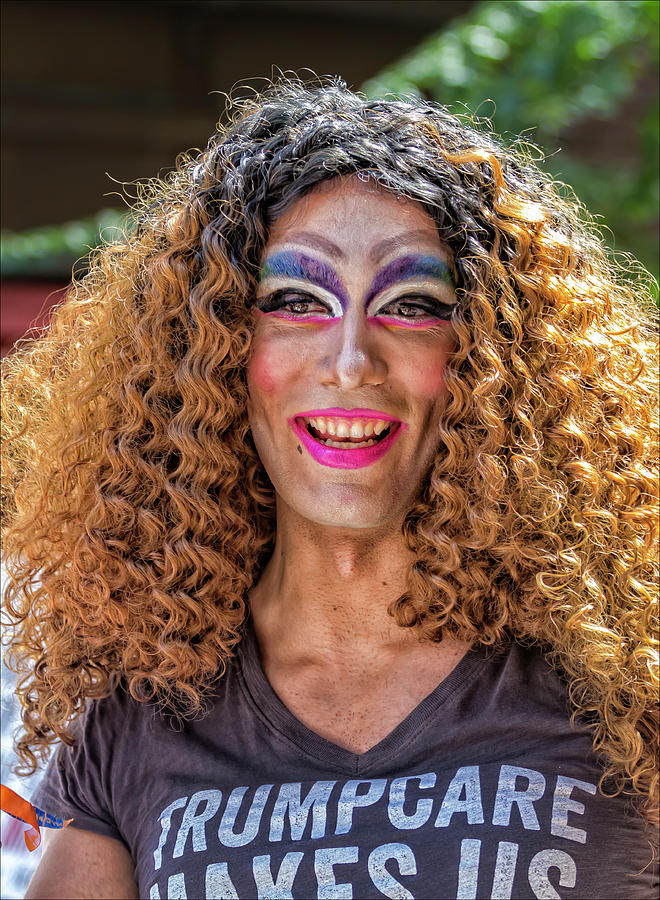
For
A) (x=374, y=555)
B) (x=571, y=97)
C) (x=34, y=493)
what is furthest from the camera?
(x=571, y=97)

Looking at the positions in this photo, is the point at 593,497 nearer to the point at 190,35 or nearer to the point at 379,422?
the point at 379,422

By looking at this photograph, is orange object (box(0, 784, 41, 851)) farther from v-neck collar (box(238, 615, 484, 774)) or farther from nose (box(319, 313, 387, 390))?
nose (box(319, 313, 387, 390))

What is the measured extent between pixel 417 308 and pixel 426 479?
0.28 meters

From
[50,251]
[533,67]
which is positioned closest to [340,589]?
[533,67]

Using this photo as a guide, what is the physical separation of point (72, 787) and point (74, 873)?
14 cm

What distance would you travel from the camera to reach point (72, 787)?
1.84 metres

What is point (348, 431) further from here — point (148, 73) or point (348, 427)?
point (148, 73)

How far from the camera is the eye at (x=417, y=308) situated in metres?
1.67

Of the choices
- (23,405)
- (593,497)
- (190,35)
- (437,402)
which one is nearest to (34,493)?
(23,405)

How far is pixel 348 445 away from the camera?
1.68 meters

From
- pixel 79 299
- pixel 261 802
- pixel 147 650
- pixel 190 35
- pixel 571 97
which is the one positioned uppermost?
pixel 190 35

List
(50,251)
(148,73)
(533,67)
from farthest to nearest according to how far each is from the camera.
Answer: (148,73), (50,251), (533,67)

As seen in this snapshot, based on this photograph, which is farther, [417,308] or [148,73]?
[148,73]

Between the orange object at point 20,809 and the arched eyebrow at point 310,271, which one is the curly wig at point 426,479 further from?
the orange object at point 20,809
